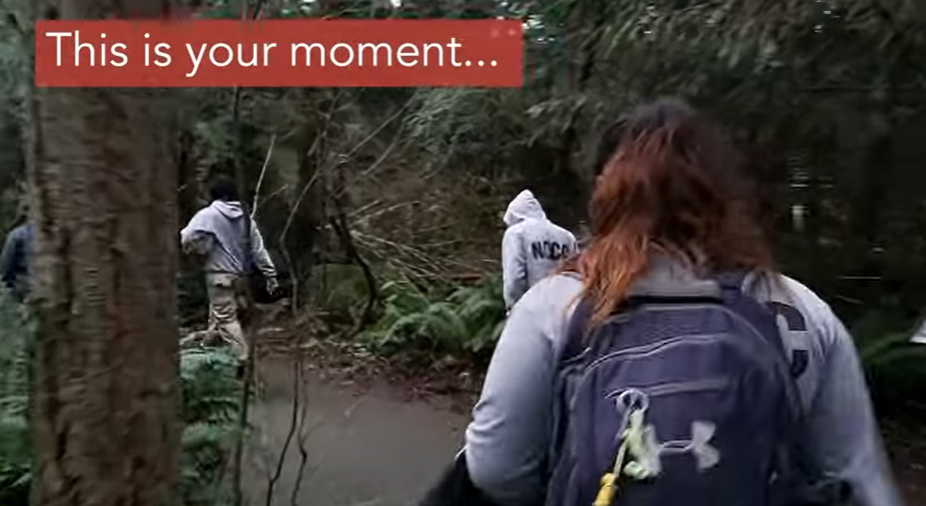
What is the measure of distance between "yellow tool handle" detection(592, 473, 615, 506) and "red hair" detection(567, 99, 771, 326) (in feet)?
0.86

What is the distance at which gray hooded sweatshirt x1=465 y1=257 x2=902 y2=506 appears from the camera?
1.86 m

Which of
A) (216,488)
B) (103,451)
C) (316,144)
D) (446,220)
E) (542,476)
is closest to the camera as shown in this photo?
(542,476)

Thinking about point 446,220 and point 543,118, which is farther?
point 446,220

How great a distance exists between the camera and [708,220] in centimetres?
192

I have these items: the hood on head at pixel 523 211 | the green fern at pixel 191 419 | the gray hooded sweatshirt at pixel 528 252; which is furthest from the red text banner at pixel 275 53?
the green fern at pixel 191 419

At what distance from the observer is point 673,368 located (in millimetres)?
1751

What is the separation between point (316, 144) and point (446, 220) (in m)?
7.33

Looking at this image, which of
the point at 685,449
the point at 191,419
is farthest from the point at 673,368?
the point at 191,419

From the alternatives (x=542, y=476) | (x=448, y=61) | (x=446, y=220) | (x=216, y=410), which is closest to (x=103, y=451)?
(x=542, y=476)

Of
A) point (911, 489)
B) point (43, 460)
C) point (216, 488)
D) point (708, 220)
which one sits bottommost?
point (911, 489)

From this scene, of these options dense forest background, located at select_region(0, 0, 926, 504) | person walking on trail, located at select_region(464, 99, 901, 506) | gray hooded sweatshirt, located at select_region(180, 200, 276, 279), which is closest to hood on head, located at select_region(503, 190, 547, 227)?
dense forest background, located at select_region(0, 0, 926, 504)

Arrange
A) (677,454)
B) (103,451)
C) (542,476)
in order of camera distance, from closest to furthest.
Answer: (677,454), (542,476), (103,451)

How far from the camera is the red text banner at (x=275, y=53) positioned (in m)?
→ 2.98

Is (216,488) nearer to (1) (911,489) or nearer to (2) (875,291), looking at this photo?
(1) (911,489)
